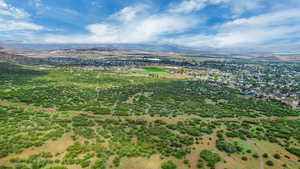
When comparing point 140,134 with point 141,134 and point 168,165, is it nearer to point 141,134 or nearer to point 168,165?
point 141,134

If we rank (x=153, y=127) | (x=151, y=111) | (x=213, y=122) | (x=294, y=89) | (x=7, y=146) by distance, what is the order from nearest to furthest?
(x=7, y=146) → (x=153, y=127) → (x=213, y=122) → (x=151, y=111) → (x=294, y=89)

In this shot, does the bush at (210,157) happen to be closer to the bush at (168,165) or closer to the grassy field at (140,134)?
the grassy field at (140,134)

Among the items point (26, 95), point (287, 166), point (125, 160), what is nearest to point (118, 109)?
point (125, 160)

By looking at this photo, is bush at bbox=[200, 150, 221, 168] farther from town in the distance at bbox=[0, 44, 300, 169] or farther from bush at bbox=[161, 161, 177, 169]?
bush at bbox=[161, 161, 177, 169]

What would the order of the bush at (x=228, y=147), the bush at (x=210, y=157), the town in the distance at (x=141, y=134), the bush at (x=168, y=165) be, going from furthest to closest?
1. the bush at (x=228, y=147)
2. the bush at (x=210, y=157)
3. the town in the distance at (x=141, y=134)
4. the bush at (x=168, y=165)

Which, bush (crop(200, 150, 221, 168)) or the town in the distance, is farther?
bush (crop(200, 150, 221, 168))

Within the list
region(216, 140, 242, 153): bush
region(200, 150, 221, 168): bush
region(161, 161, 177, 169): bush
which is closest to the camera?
region(161, 161, 177, 169): bush

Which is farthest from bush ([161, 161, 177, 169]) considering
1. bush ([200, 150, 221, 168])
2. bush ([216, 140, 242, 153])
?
bush ([216, 140, 242, 153])

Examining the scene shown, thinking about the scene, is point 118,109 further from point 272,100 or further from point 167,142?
point 272,100

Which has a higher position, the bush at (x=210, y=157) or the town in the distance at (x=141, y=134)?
the town in the distance at (x=141, y=134)

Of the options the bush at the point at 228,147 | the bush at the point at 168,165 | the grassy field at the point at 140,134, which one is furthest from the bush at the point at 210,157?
the bush at the point at 168,165

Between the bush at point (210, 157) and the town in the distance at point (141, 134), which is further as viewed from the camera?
the bush at point (210, 157)
